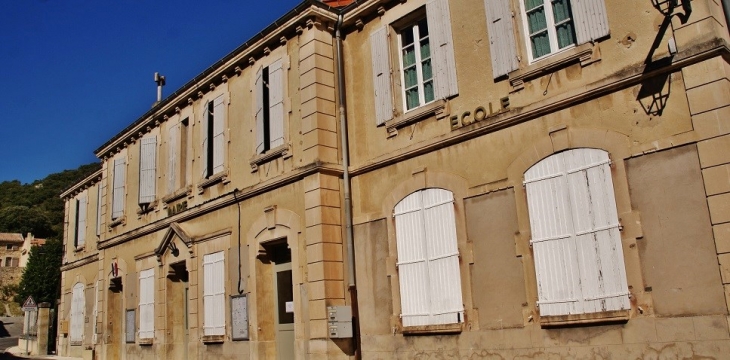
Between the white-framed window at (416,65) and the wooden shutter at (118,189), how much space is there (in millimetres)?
10713

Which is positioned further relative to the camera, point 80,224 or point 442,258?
point 80,224

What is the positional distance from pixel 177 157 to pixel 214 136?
193cm

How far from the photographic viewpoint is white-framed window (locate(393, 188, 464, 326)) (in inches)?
367

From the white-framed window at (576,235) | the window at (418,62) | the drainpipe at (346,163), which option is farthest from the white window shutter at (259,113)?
the white-framed window at (576,235)

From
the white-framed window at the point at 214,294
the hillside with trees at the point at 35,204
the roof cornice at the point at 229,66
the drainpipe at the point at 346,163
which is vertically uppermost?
the hillside with trees at the point at 35,204

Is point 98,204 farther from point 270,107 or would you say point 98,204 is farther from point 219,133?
point 270,107

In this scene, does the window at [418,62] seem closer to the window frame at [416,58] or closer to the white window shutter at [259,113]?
the window frame at [416,58]

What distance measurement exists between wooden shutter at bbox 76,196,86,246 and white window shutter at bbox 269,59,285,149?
1378 cm

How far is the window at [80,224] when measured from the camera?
2318 centimetres

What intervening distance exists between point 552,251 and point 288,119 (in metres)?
5.75

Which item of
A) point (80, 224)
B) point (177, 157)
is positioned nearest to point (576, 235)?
point (177, 157)

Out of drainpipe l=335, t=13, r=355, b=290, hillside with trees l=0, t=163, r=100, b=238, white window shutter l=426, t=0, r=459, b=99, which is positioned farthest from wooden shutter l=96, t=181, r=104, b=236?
hillside with trees l=0, t=163, r=100, b=238

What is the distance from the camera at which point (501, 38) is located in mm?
9109

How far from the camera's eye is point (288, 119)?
11.9 meters
